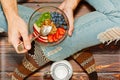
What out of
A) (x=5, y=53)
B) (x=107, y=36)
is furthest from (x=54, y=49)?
(x=5, y=53)

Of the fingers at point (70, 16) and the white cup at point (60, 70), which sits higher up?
the fingers at point (70, 16)

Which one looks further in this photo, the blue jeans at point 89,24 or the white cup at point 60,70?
the white cup at point 60,70

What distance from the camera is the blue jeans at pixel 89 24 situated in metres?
1.07

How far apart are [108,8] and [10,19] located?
1.27ft

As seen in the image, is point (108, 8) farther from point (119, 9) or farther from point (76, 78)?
point (76, 78)

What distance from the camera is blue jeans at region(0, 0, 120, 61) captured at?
1069 millimetres

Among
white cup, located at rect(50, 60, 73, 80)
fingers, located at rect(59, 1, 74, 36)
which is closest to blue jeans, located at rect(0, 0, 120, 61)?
fingers, located at rect(59, 1, 74, 36)

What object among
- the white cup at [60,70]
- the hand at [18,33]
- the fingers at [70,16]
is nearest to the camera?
the hand at [18,33]

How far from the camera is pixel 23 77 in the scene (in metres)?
1.33

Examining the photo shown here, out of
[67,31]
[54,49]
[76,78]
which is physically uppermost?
[67,31]

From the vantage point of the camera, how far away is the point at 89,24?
1.09 metres

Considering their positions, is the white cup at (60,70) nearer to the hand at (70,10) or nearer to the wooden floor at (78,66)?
the wooden floor at (78,66)

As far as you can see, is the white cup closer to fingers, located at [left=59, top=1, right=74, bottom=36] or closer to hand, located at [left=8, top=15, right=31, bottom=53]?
fingers, located at [left=59, top=1, right=74, bottom=36]

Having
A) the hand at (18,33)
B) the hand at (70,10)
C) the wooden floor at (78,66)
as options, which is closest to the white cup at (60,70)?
the wooden floor at (78,66)
